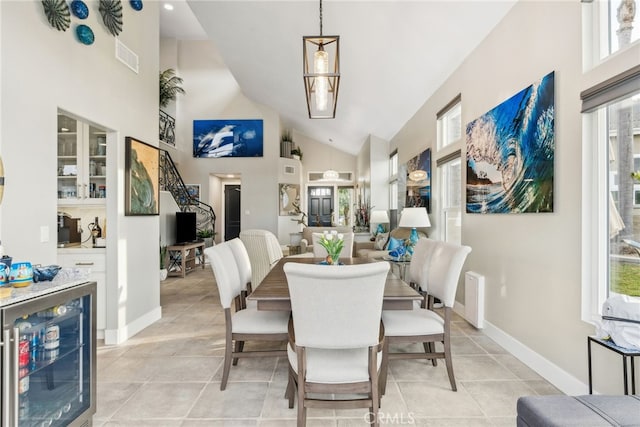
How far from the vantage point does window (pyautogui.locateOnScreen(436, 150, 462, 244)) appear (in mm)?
4172

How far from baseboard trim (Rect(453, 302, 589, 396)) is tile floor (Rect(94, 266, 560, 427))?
0.05 meters

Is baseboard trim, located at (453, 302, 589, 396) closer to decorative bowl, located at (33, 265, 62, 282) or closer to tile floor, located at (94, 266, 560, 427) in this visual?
tile floor, located at (94, 266, 560, 427)

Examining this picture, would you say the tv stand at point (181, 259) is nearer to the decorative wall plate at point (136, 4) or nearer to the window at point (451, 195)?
the decorative wall plate at point (136, 4)

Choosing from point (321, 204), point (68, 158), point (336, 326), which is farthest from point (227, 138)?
point (336, 326)

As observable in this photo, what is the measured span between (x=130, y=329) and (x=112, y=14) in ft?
10.2

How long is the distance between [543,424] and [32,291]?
2.33 metres

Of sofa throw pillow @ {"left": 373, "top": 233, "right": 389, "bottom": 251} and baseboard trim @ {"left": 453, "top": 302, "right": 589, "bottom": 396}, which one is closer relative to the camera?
baseboard trim @ {"left": 453, "top": 302, "right": 589, "bottom": 396}

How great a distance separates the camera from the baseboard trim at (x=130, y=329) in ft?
10.4

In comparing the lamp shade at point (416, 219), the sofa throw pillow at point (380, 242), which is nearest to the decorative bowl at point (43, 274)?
the lamp shade at point (416, 219)

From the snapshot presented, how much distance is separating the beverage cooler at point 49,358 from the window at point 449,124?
415cm

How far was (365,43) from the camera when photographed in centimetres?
404

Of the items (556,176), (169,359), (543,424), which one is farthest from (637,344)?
(169,359)

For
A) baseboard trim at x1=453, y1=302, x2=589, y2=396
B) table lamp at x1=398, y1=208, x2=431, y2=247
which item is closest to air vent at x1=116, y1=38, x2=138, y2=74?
table lamp at x1=398, y1=208, x2=431, y2=247

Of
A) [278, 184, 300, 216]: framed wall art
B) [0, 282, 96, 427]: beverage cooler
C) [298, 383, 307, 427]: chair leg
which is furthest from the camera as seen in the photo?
[278, 184, 300, 216]: framed wall art
